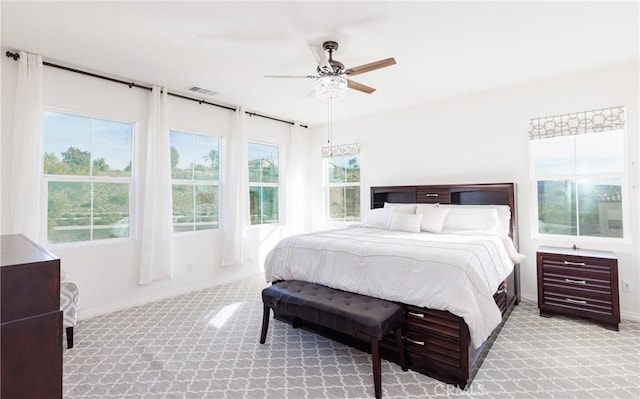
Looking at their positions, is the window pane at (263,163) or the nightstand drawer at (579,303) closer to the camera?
the nightstand drawer at (579,303)

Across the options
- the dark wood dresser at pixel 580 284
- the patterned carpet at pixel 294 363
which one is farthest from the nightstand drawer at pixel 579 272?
the patterned carpet at pixel 294 363

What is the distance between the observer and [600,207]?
3.50m

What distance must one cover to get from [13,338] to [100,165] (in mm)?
3600

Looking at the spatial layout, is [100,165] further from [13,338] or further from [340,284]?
[13,338]

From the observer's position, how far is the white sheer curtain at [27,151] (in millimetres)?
2938

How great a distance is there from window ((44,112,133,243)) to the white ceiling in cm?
65

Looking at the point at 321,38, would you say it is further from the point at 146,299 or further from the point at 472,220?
the point at 146,299

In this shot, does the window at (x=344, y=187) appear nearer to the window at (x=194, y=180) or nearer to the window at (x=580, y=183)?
the window at (x=194, y=180)

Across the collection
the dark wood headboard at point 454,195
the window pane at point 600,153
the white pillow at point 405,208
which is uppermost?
the window pane at point 600,153

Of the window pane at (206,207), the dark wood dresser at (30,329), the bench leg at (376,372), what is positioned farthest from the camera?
the window pane at (206,207)

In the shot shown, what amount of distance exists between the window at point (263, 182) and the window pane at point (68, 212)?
223 cm

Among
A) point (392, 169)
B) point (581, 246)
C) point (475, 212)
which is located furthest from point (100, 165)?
point (581, 246)

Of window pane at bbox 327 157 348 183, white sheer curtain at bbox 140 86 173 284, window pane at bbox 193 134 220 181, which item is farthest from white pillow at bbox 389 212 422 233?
white sheer curtain at bbox 140 86 173 284

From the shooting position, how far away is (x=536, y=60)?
10.4 feet
